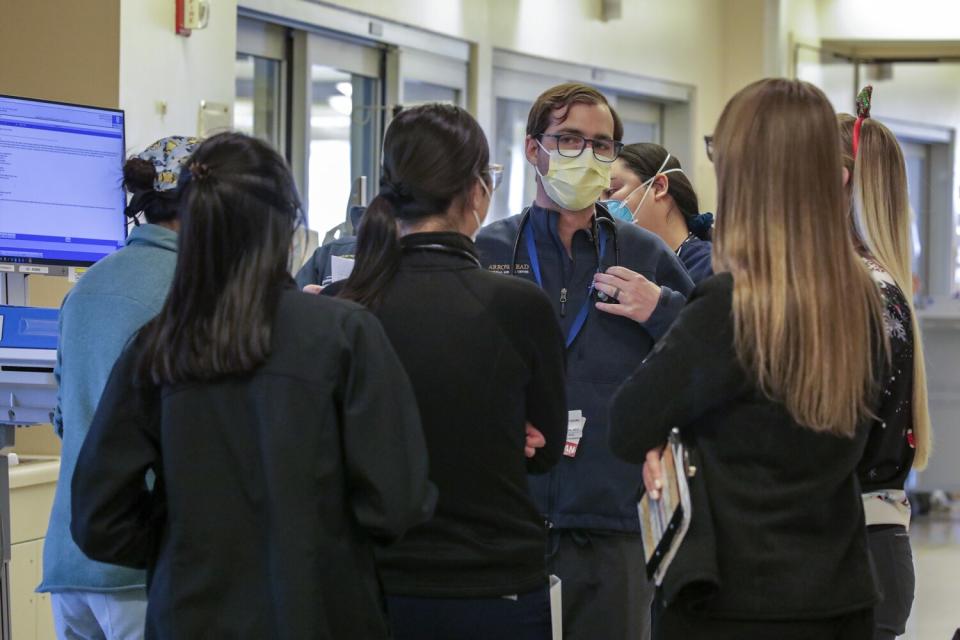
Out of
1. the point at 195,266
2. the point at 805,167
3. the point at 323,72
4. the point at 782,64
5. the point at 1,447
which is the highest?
the point at 782,64

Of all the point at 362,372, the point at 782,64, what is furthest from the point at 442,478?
the point at 782,64

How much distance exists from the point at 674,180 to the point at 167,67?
1.87m

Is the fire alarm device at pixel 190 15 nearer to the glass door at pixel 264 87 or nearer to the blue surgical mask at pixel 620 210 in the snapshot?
the glass door at pixel 264 87

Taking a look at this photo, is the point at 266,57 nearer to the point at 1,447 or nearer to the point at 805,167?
the point at 1,447

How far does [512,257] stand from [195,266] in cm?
112

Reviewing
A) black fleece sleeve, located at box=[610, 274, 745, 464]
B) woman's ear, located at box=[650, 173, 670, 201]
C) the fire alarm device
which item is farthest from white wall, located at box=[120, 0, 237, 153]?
black fleece sleeve, located at box=[610, 274, 745, 464]

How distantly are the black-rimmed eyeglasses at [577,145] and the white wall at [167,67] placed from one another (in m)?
1.94

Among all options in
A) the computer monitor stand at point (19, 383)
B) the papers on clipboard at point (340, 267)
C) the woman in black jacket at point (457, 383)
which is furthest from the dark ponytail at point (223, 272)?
the papers on clipboard at point (340, 267)

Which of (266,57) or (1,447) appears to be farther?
(266,57)

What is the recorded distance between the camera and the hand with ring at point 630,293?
270 cm

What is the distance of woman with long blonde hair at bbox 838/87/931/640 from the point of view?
2.27 metres

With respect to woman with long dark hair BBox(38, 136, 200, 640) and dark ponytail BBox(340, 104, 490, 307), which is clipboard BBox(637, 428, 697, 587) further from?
woman with long dark hair BBox(38, 136, 200, 640)

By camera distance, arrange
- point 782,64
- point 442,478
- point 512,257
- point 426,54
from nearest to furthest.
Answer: point 442,478 < point 512,257 < point 426,54 < point 782,64

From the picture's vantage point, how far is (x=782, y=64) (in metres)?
8.81
